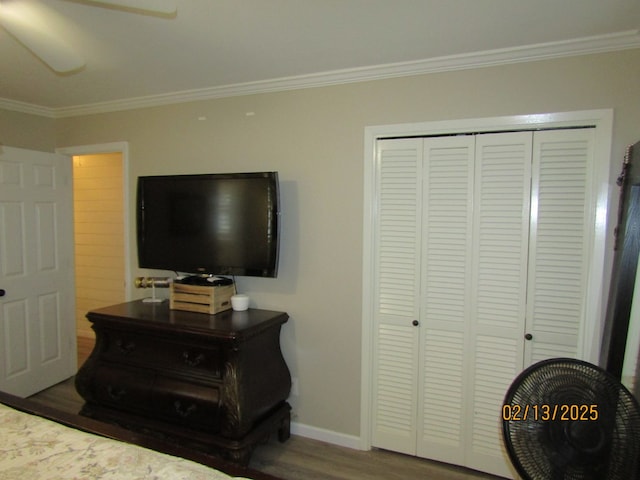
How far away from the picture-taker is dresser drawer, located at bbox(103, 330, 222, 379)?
7.45 ft

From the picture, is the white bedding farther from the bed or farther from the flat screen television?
the flat screen television

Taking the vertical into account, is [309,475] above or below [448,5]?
below

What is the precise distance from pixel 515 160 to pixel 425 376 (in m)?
1.36

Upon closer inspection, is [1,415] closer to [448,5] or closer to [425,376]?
[425,376]

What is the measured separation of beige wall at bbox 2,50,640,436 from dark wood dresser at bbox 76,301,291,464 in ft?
0.65

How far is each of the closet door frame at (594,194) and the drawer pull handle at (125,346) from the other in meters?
1.46

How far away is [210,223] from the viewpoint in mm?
2684

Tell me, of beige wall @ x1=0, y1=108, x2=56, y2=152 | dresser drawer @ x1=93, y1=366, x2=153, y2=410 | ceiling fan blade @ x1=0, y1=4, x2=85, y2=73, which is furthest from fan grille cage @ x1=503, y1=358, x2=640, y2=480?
beige wall @ x1=0, y1=108, x2=56, y2=152

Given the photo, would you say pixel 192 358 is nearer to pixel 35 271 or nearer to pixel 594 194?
pixel 35 271

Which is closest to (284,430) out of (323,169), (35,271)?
(323,169)

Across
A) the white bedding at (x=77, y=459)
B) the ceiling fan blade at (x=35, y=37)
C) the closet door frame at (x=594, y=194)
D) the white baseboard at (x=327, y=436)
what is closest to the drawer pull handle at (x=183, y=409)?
the white baseboard at (x=327, y=436)

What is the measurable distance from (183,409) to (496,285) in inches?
75.9

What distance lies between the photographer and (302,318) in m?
2.68

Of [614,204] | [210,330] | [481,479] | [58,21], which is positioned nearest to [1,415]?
[210,330]
